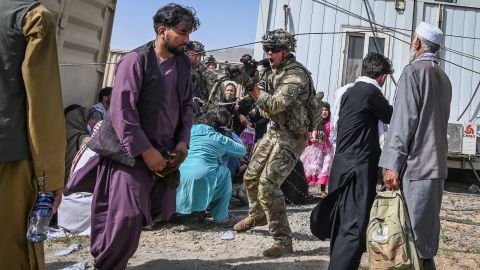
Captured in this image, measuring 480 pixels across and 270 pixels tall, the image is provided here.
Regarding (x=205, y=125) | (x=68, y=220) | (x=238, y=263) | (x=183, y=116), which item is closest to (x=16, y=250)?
(x=183, y=116)

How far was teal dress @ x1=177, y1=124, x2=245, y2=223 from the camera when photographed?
476 centimetres

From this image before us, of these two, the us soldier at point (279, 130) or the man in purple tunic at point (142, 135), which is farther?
the us soldier at point (279, 130)

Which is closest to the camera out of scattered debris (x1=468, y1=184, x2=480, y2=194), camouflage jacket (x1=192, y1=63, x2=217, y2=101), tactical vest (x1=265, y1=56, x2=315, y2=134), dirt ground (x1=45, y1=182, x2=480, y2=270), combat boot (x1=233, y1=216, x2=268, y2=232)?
dirt ground (x1=45, y1=182, x2=480, y2=270)

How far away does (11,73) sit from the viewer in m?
1.81

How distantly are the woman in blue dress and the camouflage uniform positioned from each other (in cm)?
88

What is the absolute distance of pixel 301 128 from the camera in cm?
394

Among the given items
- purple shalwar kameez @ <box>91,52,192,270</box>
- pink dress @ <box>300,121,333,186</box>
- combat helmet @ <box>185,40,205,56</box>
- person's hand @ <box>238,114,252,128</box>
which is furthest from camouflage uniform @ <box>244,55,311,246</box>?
pink dress @ <box>300,121,333,186</box>

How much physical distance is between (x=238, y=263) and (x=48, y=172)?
7.15ft

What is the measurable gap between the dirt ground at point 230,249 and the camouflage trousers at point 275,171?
290mm

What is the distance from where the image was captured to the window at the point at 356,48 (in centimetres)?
904

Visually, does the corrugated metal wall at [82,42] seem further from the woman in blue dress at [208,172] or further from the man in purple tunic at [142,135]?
the man in purple tunic at [142,135]

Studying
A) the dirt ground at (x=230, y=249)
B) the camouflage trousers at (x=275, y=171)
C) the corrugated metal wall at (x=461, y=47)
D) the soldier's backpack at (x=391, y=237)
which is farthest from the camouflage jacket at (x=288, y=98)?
the corrugated metal wall at (x=461, y=47)

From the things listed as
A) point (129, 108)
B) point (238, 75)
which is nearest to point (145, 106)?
point (129, 108)

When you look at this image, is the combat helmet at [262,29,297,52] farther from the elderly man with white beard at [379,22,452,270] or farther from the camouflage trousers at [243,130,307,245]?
the elderly man with white beard at [379,22,452,270]
